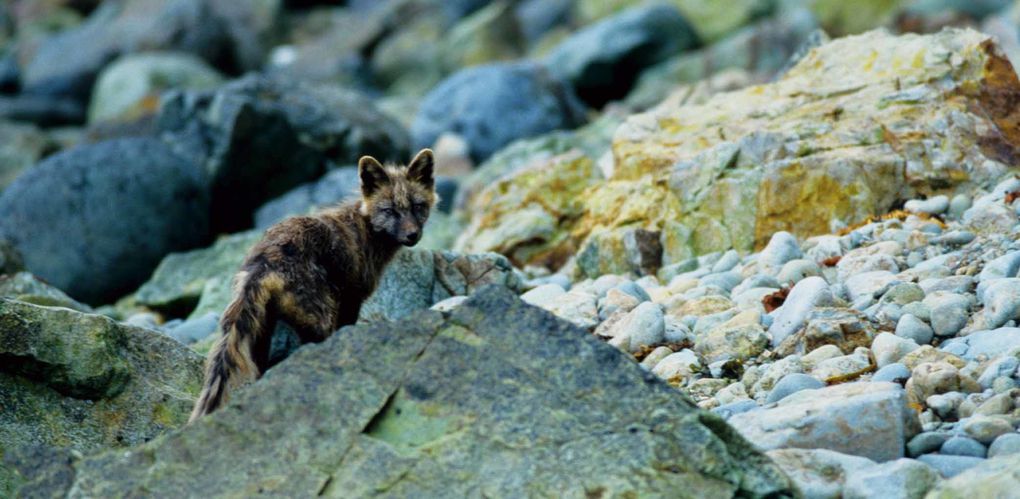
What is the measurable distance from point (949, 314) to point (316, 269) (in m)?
3.76

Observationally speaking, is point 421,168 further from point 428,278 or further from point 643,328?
point 643,328

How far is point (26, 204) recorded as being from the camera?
16.0 meters

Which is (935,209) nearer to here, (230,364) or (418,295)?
(418,295)

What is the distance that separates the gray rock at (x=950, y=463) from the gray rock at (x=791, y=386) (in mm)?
1217

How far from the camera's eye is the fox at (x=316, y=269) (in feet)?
22.0

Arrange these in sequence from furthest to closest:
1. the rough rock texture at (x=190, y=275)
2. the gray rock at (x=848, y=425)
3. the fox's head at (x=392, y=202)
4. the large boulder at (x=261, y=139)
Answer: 1. the large boulder at (x=261, y=139)
2. the rough rock texture at (x=190, y=275)
3. the fox's head at (x=392, y=202)
4. the gray rock at (x=848, y=425)

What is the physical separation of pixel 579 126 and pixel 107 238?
8.15 meters

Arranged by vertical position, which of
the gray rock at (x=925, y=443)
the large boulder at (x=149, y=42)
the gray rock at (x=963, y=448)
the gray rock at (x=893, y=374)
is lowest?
the large boulder at (x=149, y=42)

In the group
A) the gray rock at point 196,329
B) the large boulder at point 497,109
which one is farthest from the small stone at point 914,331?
the large boulder at point 497,109

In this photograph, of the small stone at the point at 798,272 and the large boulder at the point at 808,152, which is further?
the large boulder at the point at 808,152

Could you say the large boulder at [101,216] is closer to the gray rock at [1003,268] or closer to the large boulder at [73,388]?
the large boulder at [73,388]

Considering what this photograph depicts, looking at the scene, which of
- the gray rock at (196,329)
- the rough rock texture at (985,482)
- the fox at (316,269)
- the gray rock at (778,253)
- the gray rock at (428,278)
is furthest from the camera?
the gray rock at (196,329)

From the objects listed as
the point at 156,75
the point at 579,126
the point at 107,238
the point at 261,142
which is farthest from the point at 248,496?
the point at 156,75

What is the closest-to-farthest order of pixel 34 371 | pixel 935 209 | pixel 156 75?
pixel 34 371, pixel 935 209, pixel 156 75
